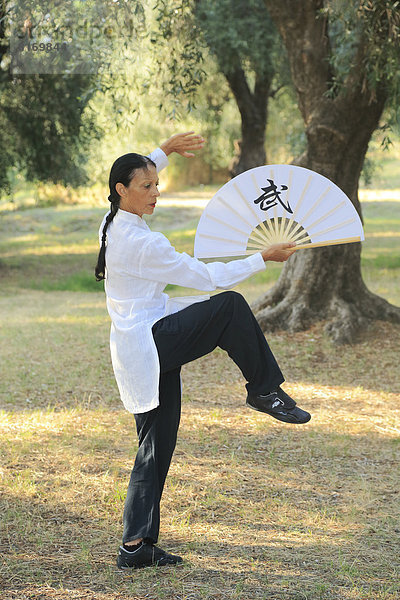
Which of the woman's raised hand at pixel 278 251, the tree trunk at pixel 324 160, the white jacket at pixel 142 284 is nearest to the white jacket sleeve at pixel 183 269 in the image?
the white jacket at pixel 142 284

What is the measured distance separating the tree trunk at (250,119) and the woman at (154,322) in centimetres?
1325

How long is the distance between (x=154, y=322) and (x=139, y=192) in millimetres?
555

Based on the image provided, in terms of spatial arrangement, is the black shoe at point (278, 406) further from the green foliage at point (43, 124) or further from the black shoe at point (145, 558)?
the green foliage at point (43, 124)

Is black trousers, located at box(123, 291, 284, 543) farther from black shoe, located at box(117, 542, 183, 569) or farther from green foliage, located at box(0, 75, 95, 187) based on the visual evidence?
green foliage, located at box(0, 75, 95, 187)

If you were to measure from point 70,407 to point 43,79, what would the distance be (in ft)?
28.6

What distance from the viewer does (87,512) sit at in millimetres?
4301

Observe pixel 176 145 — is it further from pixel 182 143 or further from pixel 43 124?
pixel 43 124

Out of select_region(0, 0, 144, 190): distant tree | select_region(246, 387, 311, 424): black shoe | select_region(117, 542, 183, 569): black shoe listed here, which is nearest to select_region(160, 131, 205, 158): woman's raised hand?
select_region(246, 387, 311, 424): black shoe

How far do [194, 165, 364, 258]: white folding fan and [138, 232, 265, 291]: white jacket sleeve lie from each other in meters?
0.35

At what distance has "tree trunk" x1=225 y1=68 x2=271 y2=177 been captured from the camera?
644 inches

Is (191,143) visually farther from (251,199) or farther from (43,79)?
(43,79)

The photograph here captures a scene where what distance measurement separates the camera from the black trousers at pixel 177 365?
333cm

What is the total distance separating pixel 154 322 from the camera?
3.35 meters

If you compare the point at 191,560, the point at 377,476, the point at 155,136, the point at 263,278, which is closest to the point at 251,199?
the point at 191,560
